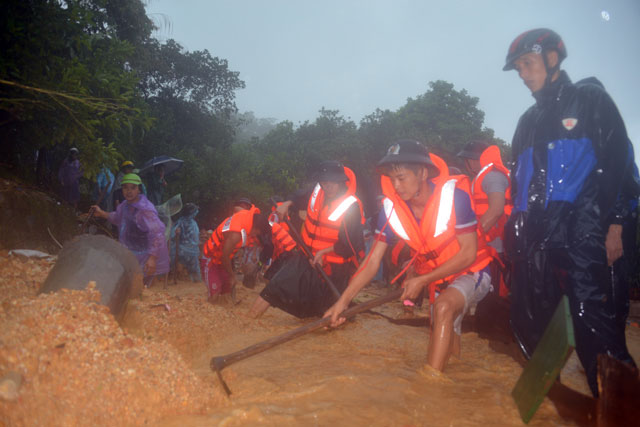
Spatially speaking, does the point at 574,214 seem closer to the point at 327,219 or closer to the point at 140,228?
the point at 327,219

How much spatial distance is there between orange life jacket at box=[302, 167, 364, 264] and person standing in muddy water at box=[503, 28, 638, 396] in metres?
2.28

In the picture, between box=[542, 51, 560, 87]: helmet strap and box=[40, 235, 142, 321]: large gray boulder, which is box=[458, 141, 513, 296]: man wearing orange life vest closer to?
box=[542, 51, 560, 87]: helmet strap

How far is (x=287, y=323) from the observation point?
195 inches

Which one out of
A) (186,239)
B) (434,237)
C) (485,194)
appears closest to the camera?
(434,237)

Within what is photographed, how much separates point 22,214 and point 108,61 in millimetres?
2992

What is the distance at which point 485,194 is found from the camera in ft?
13.0

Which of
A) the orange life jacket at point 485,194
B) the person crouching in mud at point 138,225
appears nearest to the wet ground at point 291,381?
the orange life jacket at point 485,194

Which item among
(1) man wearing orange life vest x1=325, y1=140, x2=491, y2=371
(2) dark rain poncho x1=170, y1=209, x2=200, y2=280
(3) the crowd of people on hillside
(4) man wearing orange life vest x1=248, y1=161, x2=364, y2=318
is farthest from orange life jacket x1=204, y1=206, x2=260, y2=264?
(2) dark rain poncho x1=170, y1=209, x2=200, y2=280

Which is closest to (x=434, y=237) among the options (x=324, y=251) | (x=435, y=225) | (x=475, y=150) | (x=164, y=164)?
(x=435, y=225)

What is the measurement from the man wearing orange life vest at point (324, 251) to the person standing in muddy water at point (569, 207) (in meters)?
2.25

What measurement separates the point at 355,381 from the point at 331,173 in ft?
8.21

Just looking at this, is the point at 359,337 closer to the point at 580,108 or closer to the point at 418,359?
the point at 418,359

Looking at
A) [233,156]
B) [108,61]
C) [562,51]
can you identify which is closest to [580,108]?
[562,51]

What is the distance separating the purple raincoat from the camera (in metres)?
5.87
